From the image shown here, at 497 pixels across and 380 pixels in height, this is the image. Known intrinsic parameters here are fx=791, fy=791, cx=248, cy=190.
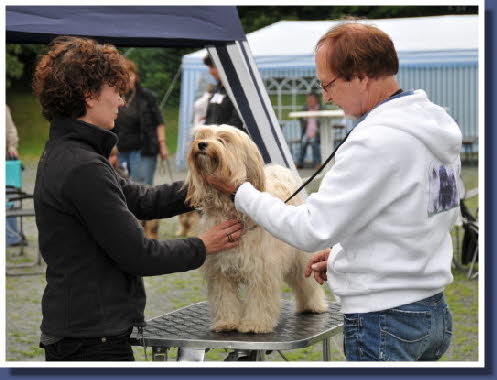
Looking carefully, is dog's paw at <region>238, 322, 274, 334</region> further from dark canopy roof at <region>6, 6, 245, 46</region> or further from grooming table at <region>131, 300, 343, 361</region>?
dark canopy roof at <region>6, 6, 245, 46</region>

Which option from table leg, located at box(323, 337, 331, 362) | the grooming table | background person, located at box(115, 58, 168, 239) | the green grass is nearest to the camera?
the grooming table

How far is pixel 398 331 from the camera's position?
86.7 inches

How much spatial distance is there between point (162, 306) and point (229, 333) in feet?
12.7

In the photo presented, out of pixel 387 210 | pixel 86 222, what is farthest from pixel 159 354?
pixel 387 210

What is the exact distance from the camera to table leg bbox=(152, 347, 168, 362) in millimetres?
2959

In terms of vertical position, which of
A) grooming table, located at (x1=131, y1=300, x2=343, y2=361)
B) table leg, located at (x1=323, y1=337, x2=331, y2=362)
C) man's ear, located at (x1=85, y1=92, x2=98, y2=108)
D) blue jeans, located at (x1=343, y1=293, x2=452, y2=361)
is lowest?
table leg, located at (x1=323, y1=337, x2=331, y2=362)

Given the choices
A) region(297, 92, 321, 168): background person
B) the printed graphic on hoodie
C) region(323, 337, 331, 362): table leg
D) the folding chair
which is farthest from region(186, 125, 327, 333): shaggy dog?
region(297, 92, 321, 168): background person

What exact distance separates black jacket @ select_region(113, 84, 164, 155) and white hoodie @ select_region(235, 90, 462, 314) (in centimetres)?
687

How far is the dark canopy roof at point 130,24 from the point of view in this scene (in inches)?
145

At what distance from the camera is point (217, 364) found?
7.25 feet

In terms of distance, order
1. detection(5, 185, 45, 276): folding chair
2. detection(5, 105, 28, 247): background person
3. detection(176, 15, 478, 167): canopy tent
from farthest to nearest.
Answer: detection(176, 15, 478, 167): canopy tent
detection(5, 105, 28, 247): background person
detection(5, 185, 45, 276): folding chair

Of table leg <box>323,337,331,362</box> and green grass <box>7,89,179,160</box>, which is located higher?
green grass <box>7,89,179,160</box>

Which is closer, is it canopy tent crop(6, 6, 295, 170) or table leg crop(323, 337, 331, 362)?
table leg crop(323, 337, 331, 362)

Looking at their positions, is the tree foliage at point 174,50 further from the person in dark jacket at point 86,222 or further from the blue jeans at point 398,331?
the blue jeans at point 398,331
